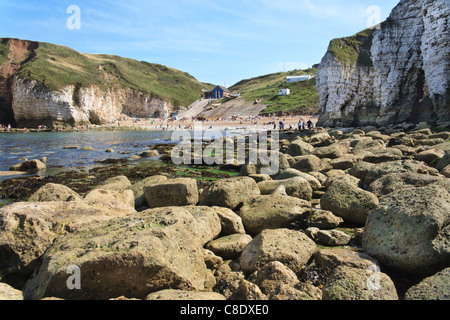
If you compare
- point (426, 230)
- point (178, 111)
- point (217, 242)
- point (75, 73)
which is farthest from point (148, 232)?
point (178, 111)

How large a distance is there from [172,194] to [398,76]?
3229cm

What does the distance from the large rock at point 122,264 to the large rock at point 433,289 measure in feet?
9.10

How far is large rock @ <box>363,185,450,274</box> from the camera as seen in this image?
12.7ft

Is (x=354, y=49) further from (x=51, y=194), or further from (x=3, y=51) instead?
(x=3, y=51)

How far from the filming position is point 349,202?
627 centimetres

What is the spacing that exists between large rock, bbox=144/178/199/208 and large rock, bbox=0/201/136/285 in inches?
100

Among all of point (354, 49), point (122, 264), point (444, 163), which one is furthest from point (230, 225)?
point (354, 49)

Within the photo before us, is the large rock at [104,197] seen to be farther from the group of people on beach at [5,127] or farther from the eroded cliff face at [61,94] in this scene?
the group of people on beach at [5,127]

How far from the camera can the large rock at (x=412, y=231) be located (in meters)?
3.87

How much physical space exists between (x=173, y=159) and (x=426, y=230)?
16.4 metres

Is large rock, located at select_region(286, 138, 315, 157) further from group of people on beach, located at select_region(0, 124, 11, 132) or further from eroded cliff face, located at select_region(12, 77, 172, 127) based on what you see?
group of people on beach, located at select_region(0, 124, 11, 132)

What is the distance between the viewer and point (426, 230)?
3.98 metres

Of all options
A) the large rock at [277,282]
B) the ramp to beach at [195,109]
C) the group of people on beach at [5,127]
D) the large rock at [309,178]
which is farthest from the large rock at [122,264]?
the ramp to beach at [195,109]

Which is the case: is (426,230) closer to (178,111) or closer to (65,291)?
(65,291)
